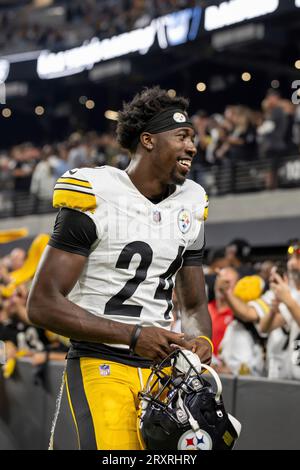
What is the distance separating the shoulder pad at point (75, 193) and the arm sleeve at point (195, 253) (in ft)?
2.02

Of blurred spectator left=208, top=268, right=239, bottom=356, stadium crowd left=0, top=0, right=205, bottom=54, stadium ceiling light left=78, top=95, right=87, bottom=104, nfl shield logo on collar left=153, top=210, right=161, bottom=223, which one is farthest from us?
stadium ceiling light left=78, top=95, right=87, bottom=104

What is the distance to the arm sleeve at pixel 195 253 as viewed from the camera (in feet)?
15.3

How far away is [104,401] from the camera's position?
419 cm

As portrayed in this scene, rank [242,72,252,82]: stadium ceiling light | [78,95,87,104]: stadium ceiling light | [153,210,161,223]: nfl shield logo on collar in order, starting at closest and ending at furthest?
1. [153,210,161,223]: nfl shield logo on collar
2. [242,72,252,82]: stadium ceiling light
3. [78,95,87,104]: stadium ceiling light

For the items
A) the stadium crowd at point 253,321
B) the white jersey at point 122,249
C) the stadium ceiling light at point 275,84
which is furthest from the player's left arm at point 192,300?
the stadium ceiling light at point 275,84

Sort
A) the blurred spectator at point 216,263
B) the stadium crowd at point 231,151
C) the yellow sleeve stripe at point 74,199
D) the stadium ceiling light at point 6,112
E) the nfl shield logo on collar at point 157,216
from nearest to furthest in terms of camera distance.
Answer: the yellow sleeve stripe at point 74,199
the nfl shield logo on collar at point 157,216
the blurred spectator at point 216,263
the stadium crowd at point 231,151
the stadium ceiling light at point 6,112

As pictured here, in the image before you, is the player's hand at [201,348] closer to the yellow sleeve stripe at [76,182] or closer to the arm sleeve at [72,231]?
the arm sleeve at [72,231]

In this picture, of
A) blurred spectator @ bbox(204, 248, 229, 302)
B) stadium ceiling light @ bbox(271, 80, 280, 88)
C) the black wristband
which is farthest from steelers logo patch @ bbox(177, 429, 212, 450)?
stadium ceiling light @ bbox(271, 80, 280, 88)

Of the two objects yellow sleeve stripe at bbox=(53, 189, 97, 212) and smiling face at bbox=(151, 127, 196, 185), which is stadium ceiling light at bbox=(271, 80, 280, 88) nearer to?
smiling face at bbox=(151, 127, 196, 185)

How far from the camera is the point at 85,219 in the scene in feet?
14.0

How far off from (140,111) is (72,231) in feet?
2.45

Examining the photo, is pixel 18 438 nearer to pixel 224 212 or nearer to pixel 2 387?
pixel 2 387

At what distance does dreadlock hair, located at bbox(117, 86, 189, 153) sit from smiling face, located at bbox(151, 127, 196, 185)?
12 cm

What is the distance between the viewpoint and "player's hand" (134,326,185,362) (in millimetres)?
4098
